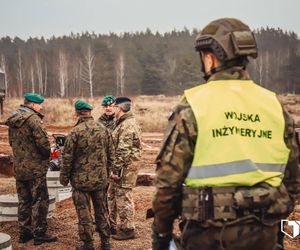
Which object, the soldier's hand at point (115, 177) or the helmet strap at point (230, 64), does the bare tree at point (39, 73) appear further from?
the helmet strap at point (230, 64)

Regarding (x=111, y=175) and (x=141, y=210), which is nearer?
(x=111, y=175)

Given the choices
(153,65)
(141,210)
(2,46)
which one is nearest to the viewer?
(141,210)

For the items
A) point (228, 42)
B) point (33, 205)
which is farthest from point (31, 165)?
point (228, 42)

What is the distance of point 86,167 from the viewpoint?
5.93m

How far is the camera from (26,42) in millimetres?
114312

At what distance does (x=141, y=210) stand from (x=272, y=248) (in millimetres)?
6030

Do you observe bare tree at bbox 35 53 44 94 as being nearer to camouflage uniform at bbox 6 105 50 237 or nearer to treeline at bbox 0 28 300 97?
treeline at bbox 0 28 300 97

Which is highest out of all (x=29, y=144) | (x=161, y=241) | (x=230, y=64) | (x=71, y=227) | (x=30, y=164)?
(x=230, y=64)

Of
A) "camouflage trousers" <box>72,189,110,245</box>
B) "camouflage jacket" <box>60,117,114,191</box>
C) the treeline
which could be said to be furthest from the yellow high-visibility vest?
the treeline

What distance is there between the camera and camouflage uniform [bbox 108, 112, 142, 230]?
663 cm

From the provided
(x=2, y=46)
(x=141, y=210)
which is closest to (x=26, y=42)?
(x=2, y=46)

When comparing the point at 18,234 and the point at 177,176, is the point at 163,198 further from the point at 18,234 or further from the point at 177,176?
the point at 18,234

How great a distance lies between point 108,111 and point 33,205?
5.50 ft

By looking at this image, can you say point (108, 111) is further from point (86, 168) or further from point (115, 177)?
point (86, 168)
